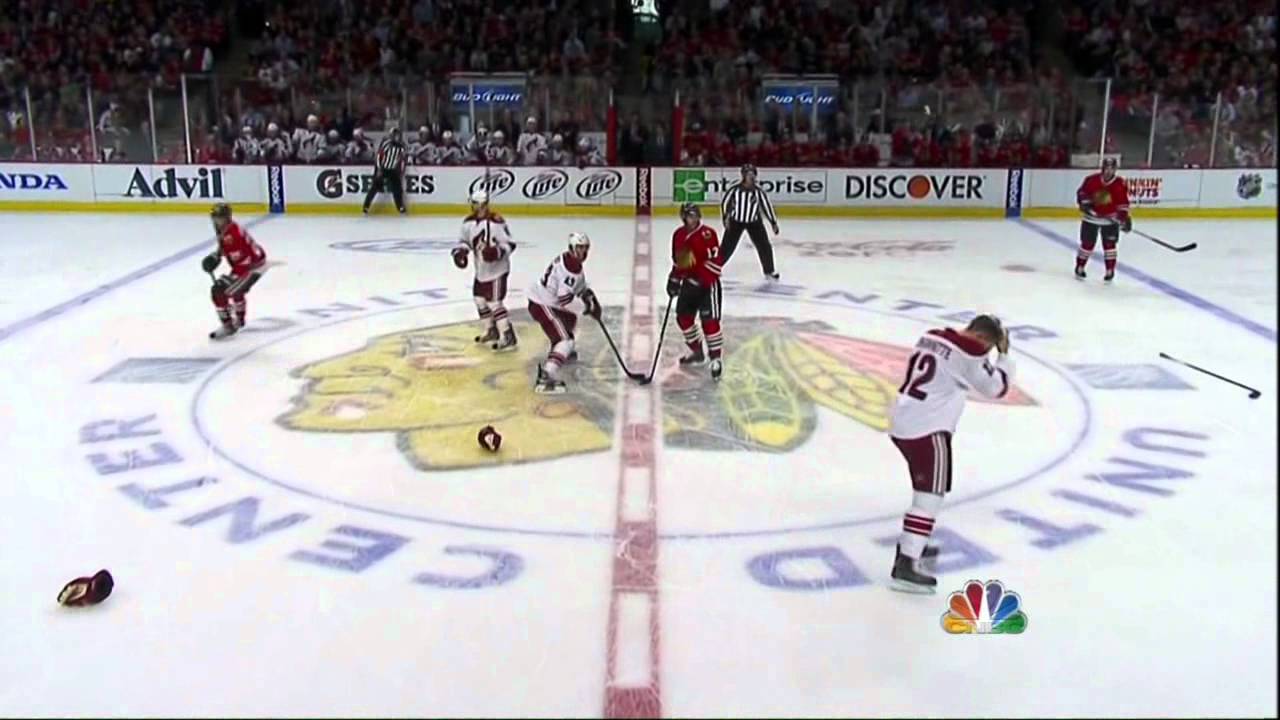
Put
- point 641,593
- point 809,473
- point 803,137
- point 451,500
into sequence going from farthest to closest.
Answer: point 803,137
point 809,473
point 451,500
point 641,593

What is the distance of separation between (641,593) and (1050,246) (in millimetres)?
10356

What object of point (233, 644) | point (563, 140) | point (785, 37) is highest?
point (785, 37)

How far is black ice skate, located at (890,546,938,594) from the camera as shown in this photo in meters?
3.81

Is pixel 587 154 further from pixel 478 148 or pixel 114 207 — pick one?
pixel 114 207

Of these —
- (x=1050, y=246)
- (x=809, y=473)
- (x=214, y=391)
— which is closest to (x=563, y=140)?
(x=1050, y=246)

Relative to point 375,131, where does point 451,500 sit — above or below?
below

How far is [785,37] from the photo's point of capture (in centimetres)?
1936

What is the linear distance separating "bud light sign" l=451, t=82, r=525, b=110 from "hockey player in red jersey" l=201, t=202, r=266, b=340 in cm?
876

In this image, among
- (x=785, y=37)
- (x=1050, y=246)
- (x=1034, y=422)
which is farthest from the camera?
(x=785, y=37)

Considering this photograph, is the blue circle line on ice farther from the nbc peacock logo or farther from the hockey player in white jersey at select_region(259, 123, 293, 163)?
the hockey player in white jersey at select_region(259, 123, 293, 163)

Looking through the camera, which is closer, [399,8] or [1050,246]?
[1050,246]

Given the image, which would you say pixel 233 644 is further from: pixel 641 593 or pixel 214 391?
pixel 214 391

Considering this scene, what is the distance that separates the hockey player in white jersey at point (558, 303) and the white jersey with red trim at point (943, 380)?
Answer: 2.85m

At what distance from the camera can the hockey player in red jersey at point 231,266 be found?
7.65 metres
